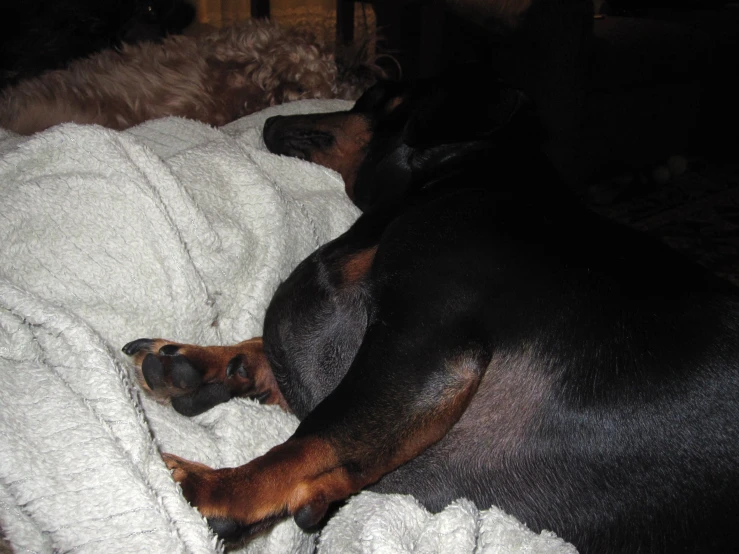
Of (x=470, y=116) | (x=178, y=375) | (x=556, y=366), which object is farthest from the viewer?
(x=470, y=116)

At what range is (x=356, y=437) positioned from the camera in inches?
40.9

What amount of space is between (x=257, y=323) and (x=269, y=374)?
0.49 ft

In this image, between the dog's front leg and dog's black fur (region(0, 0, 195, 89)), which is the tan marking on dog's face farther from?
dog's black fur (region(0, 0, 195, 89))

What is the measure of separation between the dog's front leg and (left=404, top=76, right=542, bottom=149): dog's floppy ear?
0.62m

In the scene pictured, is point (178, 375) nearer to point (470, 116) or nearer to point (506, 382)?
point (506, 382)

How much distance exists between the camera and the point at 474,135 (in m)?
1.55

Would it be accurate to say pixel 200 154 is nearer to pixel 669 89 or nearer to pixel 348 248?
pixel 348 248

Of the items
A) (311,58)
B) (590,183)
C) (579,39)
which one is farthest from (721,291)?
(590,183)

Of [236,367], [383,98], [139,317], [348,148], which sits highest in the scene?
[383,98]

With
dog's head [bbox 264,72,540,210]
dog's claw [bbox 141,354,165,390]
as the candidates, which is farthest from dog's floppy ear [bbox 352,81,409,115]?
dog's claw [bbox 141,354,165,390]

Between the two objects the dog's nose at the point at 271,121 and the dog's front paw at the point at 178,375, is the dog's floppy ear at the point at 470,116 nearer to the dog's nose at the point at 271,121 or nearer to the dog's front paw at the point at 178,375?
the dog's nose at the point at 271,121

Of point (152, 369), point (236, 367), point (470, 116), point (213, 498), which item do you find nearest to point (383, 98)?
point (470, 116)

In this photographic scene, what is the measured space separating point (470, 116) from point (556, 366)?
72 cm

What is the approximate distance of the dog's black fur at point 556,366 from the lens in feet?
3.35
